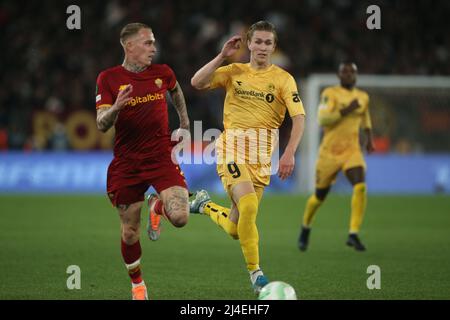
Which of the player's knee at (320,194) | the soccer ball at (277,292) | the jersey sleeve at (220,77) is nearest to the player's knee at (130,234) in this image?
the soccer ball at (277,292)

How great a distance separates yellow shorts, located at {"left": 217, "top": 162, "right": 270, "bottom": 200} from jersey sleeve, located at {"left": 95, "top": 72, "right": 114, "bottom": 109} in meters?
1.39

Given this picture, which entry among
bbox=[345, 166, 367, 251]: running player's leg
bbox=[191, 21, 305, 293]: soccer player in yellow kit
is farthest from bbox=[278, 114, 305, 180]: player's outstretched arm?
bbox=[345, 166, 367, 251]: running player's leg

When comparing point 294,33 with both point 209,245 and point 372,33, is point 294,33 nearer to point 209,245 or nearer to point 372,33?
point 372,33

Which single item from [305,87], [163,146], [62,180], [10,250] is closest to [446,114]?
[305,87]

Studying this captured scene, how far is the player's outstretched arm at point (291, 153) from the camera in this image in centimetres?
A: 722

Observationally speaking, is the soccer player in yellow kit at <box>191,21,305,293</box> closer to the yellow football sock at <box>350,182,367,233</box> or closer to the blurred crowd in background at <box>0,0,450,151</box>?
the yellow football sock at <box>350,182,367,233</box>

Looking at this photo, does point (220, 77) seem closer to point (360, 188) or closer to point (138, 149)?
point (138, 149)

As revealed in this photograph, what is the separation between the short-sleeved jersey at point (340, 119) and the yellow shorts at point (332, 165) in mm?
81

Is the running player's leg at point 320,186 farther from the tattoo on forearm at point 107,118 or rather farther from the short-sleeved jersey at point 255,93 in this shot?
the tattoo on forearm at point 107,118

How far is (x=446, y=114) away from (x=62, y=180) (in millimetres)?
10000

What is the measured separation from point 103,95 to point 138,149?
57 centimetres

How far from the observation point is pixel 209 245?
11.9 m

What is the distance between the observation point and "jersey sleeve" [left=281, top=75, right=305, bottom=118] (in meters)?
7.76

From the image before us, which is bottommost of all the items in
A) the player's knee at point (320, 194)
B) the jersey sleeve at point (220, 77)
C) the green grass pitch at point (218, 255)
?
the green grass pitch at point (218, 255)
